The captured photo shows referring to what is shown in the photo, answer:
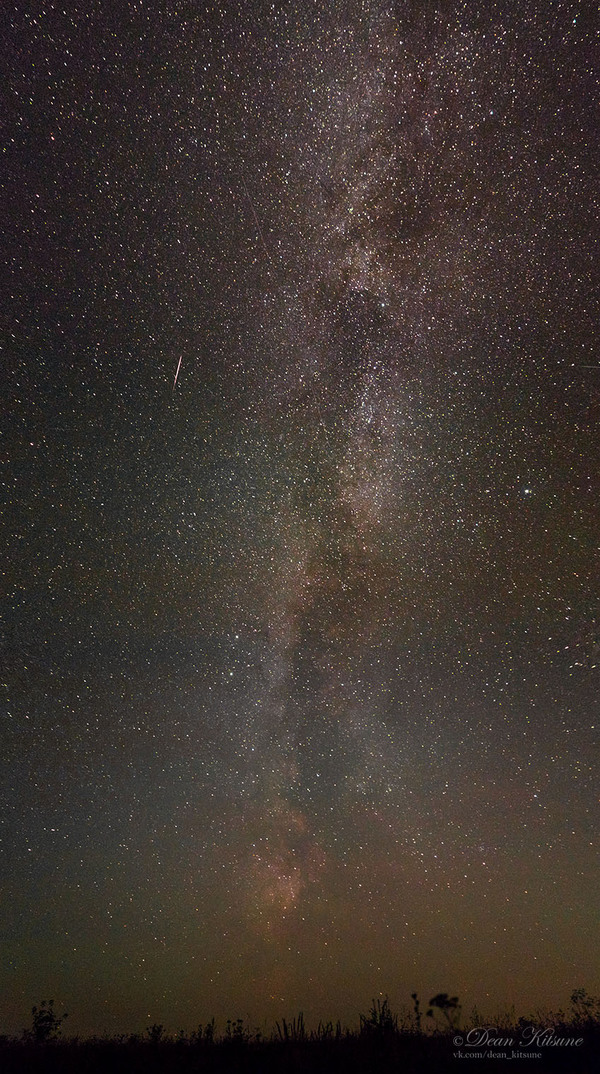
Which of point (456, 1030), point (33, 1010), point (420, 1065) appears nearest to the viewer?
point (420, 1065)

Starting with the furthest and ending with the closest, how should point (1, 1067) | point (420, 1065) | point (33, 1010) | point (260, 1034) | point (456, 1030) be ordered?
point (33, 1010) → point (260, 1034) → point (456, 1030) → point (1, 1067) → point (420, 1065)

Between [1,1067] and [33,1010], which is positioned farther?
[33,1010]

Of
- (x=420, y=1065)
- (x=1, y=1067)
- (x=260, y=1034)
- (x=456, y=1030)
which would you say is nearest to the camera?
(x=420, y=1065)

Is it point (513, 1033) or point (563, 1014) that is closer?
point (513, 1033)

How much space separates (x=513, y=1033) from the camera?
5262mm

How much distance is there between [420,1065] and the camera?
4254mm

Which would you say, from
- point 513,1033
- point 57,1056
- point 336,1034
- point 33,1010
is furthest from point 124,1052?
point 33,1010

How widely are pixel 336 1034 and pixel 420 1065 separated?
173 cm

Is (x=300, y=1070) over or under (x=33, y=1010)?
over

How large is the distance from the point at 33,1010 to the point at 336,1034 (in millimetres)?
7190

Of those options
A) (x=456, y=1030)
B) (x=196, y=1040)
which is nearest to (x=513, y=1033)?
(x=456, y=1030)

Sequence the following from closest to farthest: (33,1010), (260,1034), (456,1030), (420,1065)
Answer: (420,1065) < (456,1030) < (260,1034) < (33,1010)

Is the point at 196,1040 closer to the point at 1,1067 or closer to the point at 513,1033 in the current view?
the point at 1,1067

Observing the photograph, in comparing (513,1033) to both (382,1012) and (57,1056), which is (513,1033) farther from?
(57,1056)
